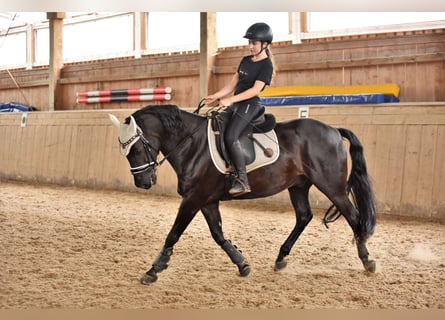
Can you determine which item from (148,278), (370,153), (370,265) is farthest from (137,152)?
(370,153)

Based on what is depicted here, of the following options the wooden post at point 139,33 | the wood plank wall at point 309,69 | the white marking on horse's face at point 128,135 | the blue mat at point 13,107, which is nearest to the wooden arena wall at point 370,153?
the wood plank wall at point 309,69

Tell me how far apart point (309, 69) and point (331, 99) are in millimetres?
890

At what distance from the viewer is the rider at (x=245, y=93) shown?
2750 mm

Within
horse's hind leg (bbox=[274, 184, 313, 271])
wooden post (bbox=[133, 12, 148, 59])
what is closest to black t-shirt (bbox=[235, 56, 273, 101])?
horse's hind leg (bbox=[274, 184, 313, 271])

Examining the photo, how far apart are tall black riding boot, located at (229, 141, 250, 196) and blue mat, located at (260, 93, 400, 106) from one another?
3348 millimetres

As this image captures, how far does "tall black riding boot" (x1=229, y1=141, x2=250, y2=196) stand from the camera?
288cm

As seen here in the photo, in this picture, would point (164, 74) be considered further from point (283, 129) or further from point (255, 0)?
point (255, 0)

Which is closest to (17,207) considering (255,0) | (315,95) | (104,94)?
(104,94)

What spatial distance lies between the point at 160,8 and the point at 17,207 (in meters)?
4.47

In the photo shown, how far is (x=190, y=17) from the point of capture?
7207 millimetres

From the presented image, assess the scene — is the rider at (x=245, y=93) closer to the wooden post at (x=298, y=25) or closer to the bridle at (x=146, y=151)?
the bridle at (x=146, y=151)

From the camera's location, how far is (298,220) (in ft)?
10.8

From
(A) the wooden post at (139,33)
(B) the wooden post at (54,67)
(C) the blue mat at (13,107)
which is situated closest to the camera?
(A) the wooden post at (139,33)

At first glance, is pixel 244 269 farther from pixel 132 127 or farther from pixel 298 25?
pixel 298 25
